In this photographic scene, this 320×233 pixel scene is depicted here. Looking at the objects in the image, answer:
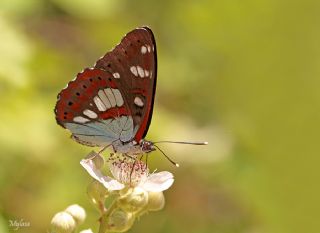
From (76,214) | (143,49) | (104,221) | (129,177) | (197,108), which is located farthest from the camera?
(197,108)

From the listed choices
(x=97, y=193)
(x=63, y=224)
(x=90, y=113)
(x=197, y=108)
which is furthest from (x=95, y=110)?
(x=197, y=108)

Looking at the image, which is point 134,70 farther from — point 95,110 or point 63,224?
point 63,224

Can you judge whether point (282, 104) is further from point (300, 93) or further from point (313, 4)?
point (313, 4)

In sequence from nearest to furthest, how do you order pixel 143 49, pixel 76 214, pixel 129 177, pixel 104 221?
1. pixel 104 221
2. pixel 76 214
3. pixel 129 177
4. pixel 143 49

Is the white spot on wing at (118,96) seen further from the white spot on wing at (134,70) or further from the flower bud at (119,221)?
the flower bud at (119,221)

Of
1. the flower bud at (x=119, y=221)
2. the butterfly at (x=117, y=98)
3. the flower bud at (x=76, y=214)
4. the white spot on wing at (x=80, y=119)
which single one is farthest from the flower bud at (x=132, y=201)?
the white spot on wing at (x=80, y=119)

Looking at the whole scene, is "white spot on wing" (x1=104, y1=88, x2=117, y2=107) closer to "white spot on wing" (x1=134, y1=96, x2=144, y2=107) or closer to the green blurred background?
"white spot on wing" (x1=134, y1=96, x2=144, y2=107)
